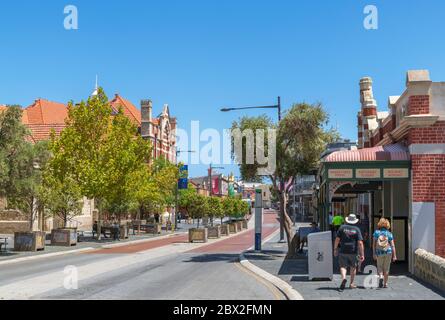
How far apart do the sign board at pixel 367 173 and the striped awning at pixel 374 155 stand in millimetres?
335

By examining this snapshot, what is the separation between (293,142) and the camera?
2314 cm

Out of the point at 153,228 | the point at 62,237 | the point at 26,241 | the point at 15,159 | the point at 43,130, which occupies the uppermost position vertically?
the point at 43,130

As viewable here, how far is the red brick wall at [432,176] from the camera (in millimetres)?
16828

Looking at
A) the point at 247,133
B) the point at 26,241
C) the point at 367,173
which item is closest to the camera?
the point at 367,173

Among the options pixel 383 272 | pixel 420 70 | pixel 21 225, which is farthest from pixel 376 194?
pixel 21 225

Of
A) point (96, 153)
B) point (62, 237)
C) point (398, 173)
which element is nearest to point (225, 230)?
point (96, 153)

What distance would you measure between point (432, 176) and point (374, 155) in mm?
1776

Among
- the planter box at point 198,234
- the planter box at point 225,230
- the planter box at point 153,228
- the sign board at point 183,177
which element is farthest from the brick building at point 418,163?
the sign board at point 183,177

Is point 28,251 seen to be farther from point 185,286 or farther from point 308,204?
point 308,204

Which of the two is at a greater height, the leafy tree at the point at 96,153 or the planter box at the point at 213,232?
the leafy tree at the point at 96,153

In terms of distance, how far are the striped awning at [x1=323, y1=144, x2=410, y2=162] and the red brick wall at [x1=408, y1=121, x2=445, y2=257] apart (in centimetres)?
42

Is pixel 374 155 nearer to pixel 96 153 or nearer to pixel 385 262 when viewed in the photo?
pixel 385 262

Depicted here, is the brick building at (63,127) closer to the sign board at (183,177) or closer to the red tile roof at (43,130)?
the red tile roof at (43,130)

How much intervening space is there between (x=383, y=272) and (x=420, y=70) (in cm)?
641
